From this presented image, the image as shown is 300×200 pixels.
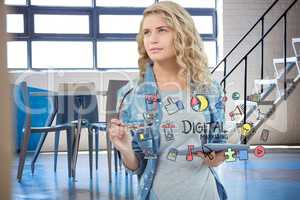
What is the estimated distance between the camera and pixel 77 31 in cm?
412

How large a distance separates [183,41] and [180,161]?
8.5 inches

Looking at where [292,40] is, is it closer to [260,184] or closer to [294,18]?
[294,18]

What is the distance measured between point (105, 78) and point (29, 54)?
2.44ft

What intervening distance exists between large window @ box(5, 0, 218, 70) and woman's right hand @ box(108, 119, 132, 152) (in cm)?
327

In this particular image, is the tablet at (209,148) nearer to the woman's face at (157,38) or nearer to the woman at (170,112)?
the woman at (170,112)

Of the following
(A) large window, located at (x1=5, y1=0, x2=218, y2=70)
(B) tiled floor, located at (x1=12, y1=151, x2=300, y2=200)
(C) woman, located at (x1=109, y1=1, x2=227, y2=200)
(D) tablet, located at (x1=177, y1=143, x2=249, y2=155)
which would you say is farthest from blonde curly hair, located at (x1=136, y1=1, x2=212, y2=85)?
(A) large window, located at (x1=5, y1=0, x2=218, y2=70)

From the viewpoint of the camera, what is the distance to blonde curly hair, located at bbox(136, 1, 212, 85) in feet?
2.54

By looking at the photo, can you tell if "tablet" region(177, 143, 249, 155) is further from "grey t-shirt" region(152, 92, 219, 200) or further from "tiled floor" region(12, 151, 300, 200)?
"tiled floor" region(12, 151, 300, 200)

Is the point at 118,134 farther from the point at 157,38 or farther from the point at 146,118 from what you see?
the point at 157,38

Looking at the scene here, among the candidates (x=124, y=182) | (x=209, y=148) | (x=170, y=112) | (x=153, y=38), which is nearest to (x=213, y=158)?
(x=209, y=148)

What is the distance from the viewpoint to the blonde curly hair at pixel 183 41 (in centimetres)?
78

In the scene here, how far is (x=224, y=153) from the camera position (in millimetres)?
833

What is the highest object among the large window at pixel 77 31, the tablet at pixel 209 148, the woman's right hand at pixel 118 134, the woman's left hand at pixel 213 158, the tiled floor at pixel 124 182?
the large window at pixel 77 31

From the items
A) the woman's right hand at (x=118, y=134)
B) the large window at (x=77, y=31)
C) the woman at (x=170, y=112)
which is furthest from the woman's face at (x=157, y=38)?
the large window at (x=77, y=31)
